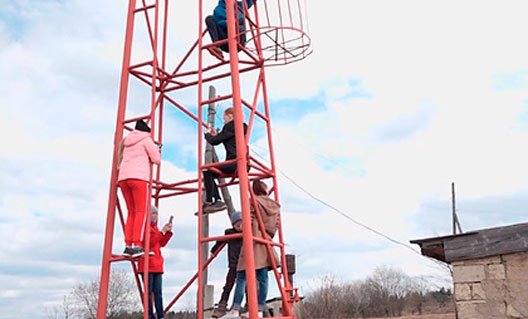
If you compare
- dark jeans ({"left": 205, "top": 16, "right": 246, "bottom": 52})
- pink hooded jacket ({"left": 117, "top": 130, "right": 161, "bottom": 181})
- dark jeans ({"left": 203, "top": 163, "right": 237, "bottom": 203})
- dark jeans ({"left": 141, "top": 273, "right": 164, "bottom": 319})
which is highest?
dark jeans ({"left": 205, "top": 16, "right": 246, "bottom": 52})

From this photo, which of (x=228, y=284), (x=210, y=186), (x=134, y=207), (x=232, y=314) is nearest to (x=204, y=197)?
(x=210, y=186)

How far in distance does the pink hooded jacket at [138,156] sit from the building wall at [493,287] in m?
4.17

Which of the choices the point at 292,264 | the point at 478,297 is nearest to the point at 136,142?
the point at 292,264

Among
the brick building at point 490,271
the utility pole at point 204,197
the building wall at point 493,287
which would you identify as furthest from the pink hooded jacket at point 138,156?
the building wall at point 493,287

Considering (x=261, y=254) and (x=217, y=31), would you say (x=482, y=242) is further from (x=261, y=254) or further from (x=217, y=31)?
(x=217, y=31)

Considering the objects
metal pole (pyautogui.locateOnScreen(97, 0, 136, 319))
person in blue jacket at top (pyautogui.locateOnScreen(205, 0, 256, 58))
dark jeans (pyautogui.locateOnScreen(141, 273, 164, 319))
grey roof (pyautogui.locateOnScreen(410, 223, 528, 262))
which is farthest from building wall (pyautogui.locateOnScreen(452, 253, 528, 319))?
metal pole (pyautogui.locateOnScreen(97, 0, 136, 319))

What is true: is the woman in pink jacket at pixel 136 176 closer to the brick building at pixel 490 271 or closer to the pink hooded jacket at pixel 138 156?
the pink hooded jacket at pixel 138 156

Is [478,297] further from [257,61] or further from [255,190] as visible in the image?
[257,61]

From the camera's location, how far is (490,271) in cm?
732

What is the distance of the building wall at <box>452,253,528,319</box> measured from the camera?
708cm

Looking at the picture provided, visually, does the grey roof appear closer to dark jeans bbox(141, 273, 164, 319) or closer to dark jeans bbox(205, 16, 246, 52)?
dark jeans bbox(141, 273, 164, 319)

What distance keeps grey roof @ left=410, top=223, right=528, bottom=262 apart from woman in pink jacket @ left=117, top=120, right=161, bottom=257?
373 centimetres

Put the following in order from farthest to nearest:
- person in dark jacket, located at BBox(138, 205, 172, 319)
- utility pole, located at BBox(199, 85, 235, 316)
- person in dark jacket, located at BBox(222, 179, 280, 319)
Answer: utility pole, located at BBox(199, 85, 235, 316) → person in dark jacket, located at BBox(138, 205, 172, 319) → person in dark jacket, located at BBox(222, 179, 280, 319)

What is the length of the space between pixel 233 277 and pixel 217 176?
1.32m
